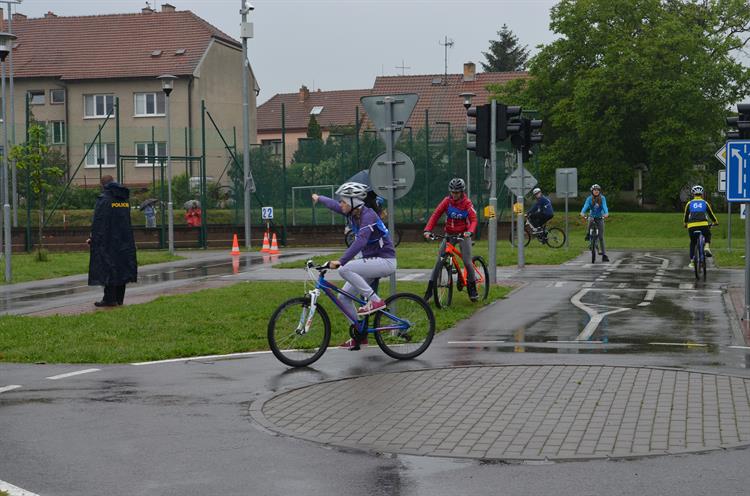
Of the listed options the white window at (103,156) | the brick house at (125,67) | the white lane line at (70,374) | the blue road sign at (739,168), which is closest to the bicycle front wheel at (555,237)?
the white window at (103,156)

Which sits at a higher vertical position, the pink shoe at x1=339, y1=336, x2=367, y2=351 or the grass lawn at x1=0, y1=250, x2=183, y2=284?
the pink shoe at x1=339, y1=336, x2=367, y2=351

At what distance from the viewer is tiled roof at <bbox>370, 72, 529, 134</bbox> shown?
82312mm

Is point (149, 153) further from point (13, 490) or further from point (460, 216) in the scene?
point (13, 490)

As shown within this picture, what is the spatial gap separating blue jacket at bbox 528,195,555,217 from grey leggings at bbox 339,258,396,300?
79.1 feet

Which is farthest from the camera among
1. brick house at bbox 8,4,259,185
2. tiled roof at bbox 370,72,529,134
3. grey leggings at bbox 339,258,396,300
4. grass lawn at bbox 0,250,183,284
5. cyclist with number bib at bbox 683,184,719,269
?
tiled roof at bbox 370,72,529,134

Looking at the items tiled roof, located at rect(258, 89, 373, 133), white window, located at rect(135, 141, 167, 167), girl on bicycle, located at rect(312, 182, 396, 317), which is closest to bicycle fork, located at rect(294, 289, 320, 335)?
girl on bicycle, located at rect(312, 182, 396, 317)

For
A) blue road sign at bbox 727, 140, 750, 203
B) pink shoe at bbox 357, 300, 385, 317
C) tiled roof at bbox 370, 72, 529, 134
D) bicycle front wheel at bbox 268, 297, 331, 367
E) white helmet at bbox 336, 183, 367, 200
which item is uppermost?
tiled roof at bbox 370, 72, 529, 134

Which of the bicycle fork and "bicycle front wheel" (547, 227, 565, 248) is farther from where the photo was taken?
"bicycle front wheel" (547, 227, 565, 248)

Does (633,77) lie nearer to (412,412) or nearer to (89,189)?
(89,189)

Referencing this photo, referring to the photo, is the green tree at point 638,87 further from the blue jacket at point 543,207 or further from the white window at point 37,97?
the white window at point 37,97

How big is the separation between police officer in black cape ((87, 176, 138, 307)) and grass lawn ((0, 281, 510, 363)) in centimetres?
56

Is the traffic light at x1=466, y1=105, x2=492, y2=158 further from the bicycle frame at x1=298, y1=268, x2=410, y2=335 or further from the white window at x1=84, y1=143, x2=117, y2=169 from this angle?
the white window at x1=84, y1=143, x2=117, y2=169

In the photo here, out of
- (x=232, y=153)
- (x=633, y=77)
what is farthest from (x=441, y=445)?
(x=633, y=77)

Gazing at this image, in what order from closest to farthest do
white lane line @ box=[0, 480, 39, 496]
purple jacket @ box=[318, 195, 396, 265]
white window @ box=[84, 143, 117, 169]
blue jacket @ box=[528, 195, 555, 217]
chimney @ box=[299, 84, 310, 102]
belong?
white lane line @ box=[0, 480, 39, 496], purple jacket @ box=[318, 195, 396, 265], blue jacket @ box=[528, 195, 555, 217], white window @ box=[84, 143, 117, 169], chimney @ box=[299, 84, 310, 102]
